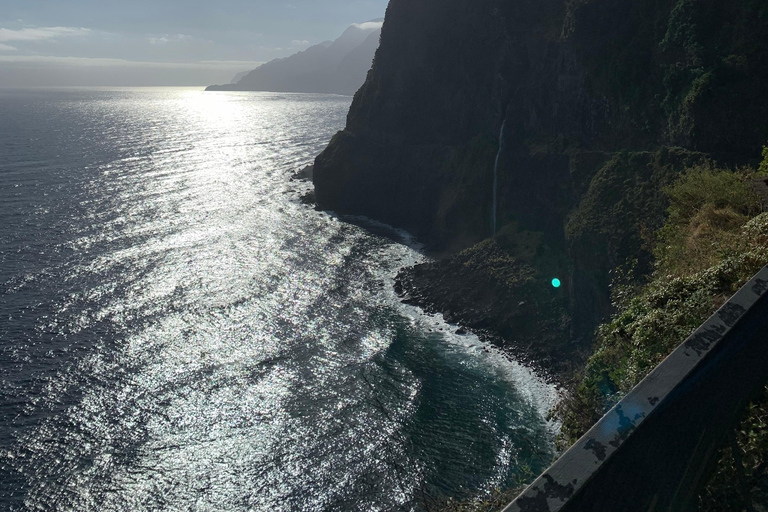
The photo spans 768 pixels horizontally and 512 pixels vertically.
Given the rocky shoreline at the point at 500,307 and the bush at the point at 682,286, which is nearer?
the bush at the point at 682,286

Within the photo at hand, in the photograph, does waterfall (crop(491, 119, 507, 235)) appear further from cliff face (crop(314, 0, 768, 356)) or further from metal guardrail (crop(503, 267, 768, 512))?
metal guardrail (crop(503, 267, 768, 512))

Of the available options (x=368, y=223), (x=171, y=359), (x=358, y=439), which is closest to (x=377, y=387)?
(x=358, y=439)

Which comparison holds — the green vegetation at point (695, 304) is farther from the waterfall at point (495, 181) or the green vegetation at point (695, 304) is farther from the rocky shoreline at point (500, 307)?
the waterfall at point (495, 181)

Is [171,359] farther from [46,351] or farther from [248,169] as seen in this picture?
[248,169]

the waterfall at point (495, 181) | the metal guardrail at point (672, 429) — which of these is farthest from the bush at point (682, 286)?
the waterfall at point (495, 181)

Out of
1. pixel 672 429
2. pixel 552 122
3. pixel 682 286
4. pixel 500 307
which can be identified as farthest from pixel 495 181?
pixel 672 429

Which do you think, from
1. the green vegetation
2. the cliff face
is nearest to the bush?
the green vegetation

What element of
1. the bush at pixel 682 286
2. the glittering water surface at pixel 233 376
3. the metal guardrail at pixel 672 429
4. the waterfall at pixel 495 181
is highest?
the metal guardrail at pixel 672 429
